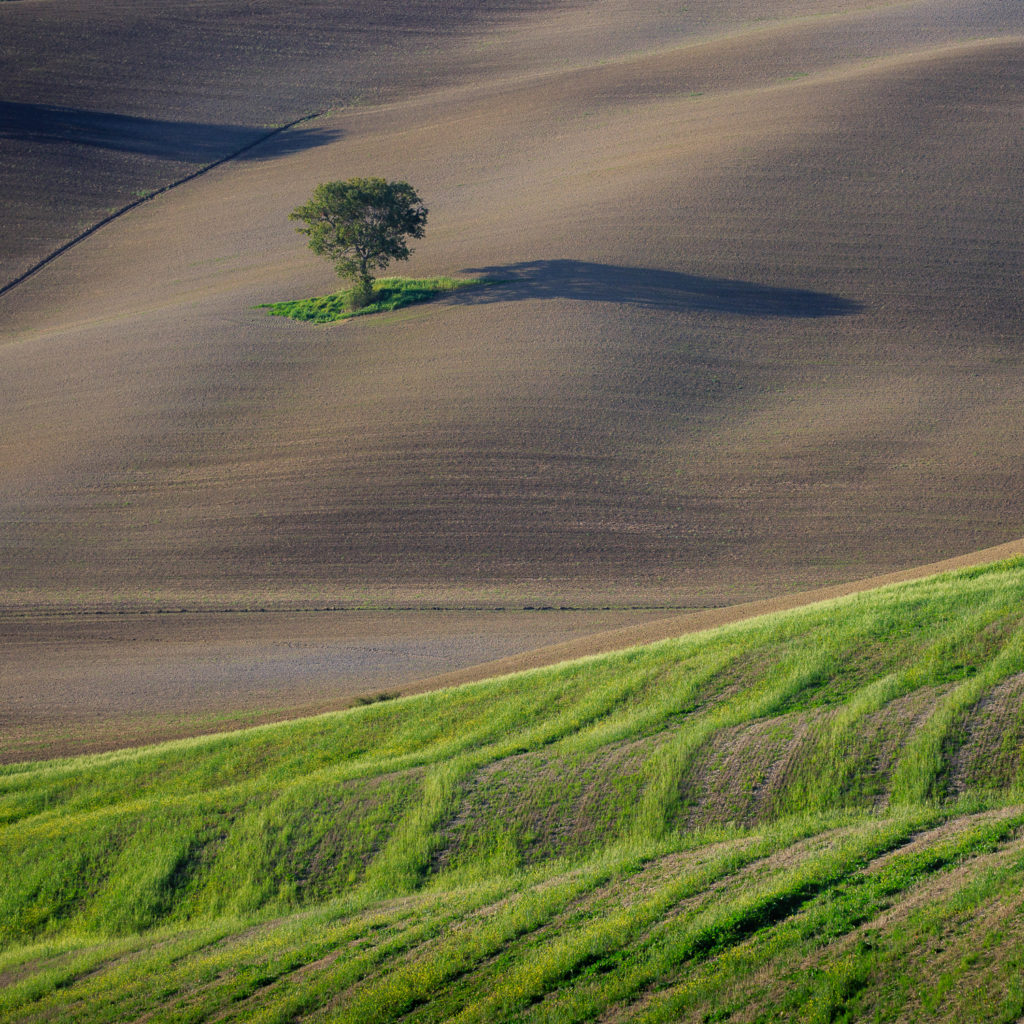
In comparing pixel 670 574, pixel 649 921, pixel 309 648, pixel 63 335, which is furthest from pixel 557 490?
pixel 63 335

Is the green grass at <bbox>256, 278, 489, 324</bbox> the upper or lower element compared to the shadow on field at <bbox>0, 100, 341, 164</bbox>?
lower

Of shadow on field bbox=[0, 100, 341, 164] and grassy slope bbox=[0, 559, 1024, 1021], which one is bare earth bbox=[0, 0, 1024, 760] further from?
grassy slope bbox=[0, 559, 1024, 1021]

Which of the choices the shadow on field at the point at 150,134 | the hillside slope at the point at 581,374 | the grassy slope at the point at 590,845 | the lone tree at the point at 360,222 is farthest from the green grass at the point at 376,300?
the grassy slope at the point at 590,845

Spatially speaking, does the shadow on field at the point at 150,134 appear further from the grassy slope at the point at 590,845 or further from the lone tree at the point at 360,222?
the grassy slope at the point at 590,845

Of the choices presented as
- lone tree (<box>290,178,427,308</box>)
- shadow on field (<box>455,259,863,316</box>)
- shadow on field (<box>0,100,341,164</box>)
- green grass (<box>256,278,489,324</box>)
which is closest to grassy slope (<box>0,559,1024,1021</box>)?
shadow on field (<box>455,259,863,316</box>)

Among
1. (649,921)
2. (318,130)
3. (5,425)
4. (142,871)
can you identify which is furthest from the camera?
(318,130)

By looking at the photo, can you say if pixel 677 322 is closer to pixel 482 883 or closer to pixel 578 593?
pixel 578 593
